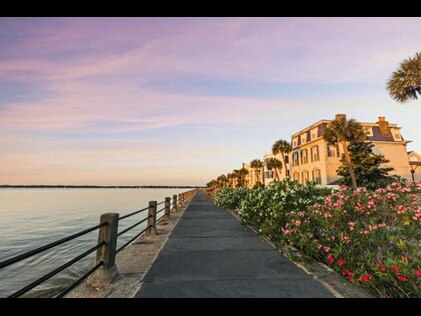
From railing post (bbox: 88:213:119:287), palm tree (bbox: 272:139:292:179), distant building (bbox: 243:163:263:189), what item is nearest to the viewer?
railing post (bbox: 88:213:119:287)

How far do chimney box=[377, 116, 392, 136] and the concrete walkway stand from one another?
3514 centimetres

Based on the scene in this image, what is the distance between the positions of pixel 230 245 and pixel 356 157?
84.8ft

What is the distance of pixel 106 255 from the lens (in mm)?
4211

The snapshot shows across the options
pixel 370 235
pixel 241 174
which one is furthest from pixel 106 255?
pixel 241 174

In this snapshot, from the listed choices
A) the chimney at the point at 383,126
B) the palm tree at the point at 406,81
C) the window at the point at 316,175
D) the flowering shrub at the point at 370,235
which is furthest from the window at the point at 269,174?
the flowering shrub at the point at 370,235

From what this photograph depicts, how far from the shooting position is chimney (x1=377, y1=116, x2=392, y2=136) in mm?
33622

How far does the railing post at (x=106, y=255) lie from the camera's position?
4090 mm

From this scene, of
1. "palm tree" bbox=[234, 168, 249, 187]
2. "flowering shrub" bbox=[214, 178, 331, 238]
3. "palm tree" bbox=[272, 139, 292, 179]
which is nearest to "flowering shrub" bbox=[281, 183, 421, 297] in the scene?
"flowering shrub" bbox=[214, 178, 331, 238]

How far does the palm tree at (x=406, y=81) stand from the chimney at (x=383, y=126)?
61.8 feet

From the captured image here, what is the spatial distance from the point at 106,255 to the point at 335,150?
1302 inches

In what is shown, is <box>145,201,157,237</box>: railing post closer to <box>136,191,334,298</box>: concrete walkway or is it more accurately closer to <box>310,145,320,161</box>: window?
<box>136,191,334,298</box>: concrete walkway

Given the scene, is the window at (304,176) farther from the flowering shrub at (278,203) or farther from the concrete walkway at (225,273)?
the concrete walkway at (225,273)

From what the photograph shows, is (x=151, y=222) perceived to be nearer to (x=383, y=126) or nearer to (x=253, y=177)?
(x=383, y=126)
